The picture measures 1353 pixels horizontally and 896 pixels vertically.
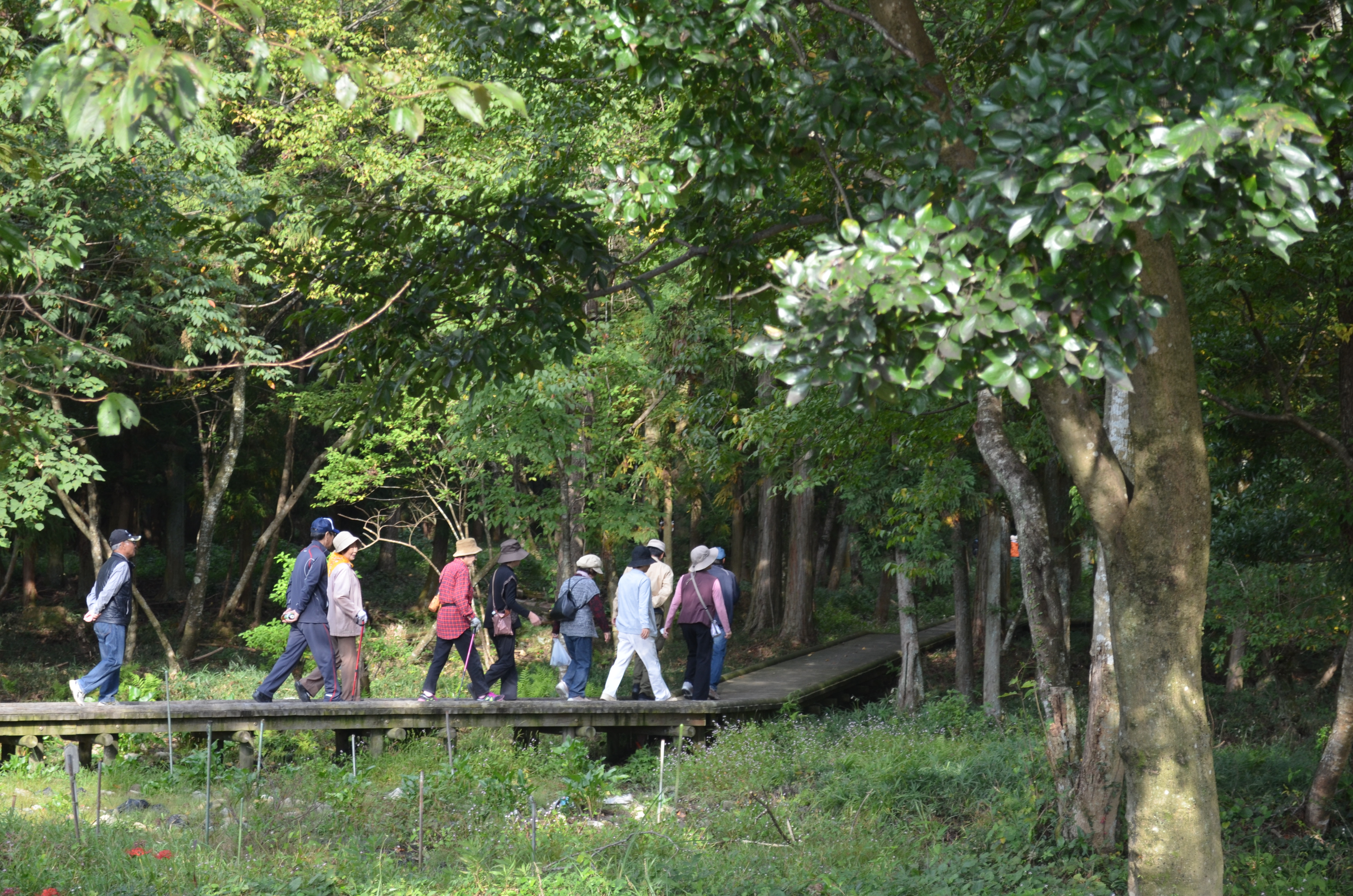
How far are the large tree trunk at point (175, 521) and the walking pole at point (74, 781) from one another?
17.7 meters

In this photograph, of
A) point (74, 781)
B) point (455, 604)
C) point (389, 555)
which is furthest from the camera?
point (389, 555)

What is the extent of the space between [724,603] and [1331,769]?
640 centimetres

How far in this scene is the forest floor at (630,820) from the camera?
20.8 ft

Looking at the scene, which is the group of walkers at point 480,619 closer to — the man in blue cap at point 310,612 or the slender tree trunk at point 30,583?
the man in blue cap at point 310,612

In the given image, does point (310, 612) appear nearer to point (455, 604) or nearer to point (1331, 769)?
point (455, 604)

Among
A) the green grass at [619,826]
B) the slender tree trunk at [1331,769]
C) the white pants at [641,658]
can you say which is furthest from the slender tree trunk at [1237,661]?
the white pants at [641,658]

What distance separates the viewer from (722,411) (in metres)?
12.4

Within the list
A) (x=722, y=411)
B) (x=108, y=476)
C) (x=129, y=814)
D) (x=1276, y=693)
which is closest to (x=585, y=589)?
(x=722, y=411)

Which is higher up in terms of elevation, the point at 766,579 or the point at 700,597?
the point at 700,597

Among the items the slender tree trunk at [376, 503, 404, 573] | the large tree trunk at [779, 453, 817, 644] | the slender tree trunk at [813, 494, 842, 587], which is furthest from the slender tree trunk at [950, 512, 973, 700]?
the slender tree trunk at [376, 503, 404, 573]

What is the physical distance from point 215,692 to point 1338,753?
48.0 ft

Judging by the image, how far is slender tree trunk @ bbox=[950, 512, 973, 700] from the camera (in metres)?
17.6

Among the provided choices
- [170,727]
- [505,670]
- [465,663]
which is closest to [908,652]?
[505,670]

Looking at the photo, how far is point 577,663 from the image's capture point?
12.1 metres
